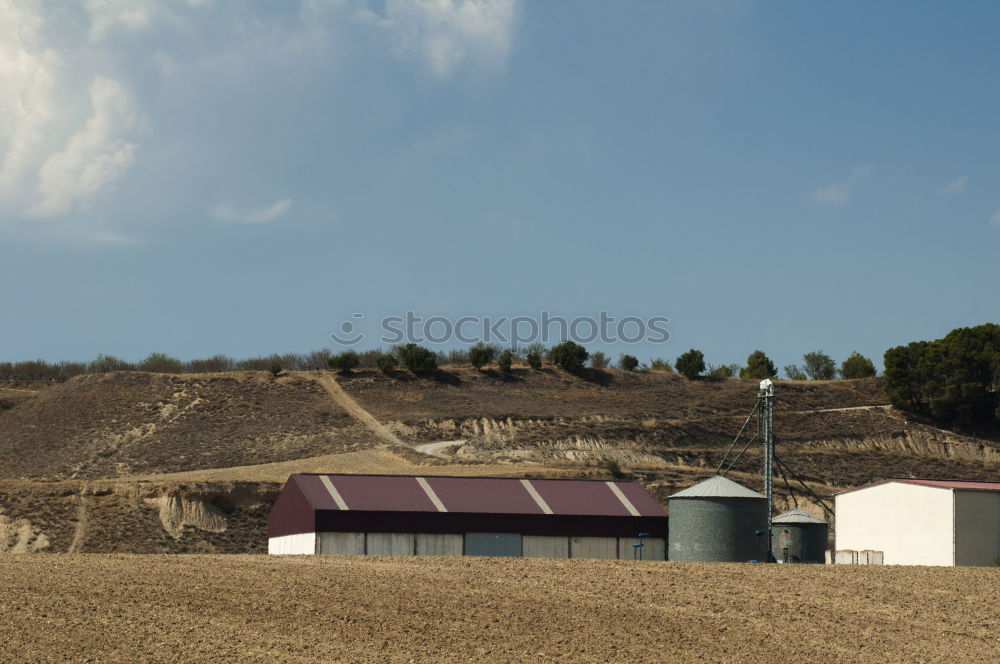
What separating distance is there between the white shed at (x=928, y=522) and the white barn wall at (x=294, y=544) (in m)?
24.1

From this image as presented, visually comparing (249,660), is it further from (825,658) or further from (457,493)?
(457,493)

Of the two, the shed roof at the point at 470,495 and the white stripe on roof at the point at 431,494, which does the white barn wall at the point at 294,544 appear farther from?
the white stripe on roof at the point at 431,494

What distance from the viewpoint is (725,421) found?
107438mm

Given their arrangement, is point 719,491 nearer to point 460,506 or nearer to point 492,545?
point 492,545

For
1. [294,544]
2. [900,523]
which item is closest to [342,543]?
[294,544]

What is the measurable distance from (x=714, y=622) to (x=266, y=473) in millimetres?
55168

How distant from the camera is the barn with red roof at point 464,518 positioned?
55156 mm

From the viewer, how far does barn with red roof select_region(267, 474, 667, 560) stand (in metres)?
55.2

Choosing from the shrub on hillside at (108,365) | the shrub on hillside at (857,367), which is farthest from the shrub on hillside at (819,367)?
the shrub on hillside at (108,365)

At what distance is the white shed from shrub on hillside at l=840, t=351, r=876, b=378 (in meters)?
84.1

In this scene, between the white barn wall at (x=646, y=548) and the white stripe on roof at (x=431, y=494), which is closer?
the white stripe on roof at (x=431, y=494)

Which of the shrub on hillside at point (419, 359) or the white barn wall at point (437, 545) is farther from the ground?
the shrub on hillside at point (419, 359)

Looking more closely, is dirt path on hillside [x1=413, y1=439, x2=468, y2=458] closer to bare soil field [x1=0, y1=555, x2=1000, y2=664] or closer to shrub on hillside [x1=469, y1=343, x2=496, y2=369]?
shrub on hillside [x1=469, y1=343, x2=496, y2=369]

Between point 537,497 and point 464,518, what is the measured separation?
160 inches
